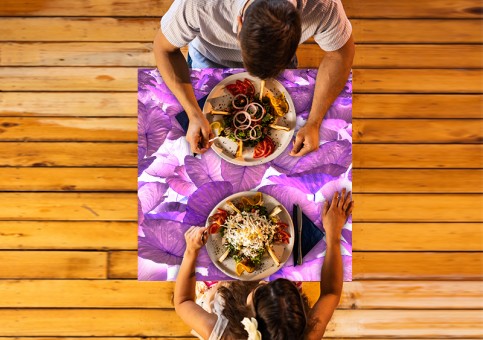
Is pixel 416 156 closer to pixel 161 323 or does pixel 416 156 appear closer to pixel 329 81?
pixel 329 81

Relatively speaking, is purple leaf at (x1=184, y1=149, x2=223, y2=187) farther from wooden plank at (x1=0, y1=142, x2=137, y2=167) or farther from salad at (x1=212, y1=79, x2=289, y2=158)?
wooden plank at (x1=0, y1=142, x2=137, y2=167)

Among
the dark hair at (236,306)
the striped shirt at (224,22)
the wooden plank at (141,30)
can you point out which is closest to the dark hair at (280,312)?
the dark hair at (236,306)

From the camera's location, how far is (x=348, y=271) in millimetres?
1871

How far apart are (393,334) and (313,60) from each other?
1.71 m

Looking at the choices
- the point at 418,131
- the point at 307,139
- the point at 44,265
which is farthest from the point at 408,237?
the point at 44,265

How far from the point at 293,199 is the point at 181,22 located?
0.84 meters

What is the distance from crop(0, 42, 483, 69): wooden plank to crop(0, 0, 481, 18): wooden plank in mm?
186

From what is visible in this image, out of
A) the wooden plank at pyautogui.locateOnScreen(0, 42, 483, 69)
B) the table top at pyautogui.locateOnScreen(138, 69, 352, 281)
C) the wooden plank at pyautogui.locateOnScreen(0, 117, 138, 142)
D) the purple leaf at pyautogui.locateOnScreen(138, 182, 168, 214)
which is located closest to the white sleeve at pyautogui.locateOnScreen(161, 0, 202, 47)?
the table top at pyautogui.locateOnScreen(138, 69, 352, 281)

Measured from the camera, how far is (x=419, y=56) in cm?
272

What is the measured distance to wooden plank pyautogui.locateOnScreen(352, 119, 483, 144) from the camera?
2691 millimetres

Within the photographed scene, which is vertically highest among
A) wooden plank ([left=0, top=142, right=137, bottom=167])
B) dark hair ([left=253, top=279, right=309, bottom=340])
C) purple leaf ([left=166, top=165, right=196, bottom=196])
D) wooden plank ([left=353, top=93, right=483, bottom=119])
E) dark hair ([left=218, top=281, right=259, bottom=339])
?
wooden plank ([left=353, top=93, right=483, bottom=119])

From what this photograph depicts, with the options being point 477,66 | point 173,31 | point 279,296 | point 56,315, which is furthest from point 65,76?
point 477,66

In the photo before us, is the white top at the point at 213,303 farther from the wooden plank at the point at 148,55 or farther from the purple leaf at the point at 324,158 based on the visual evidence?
the wooden plank at the point at 148,55

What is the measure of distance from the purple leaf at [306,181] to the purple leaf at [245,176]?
6 cm
